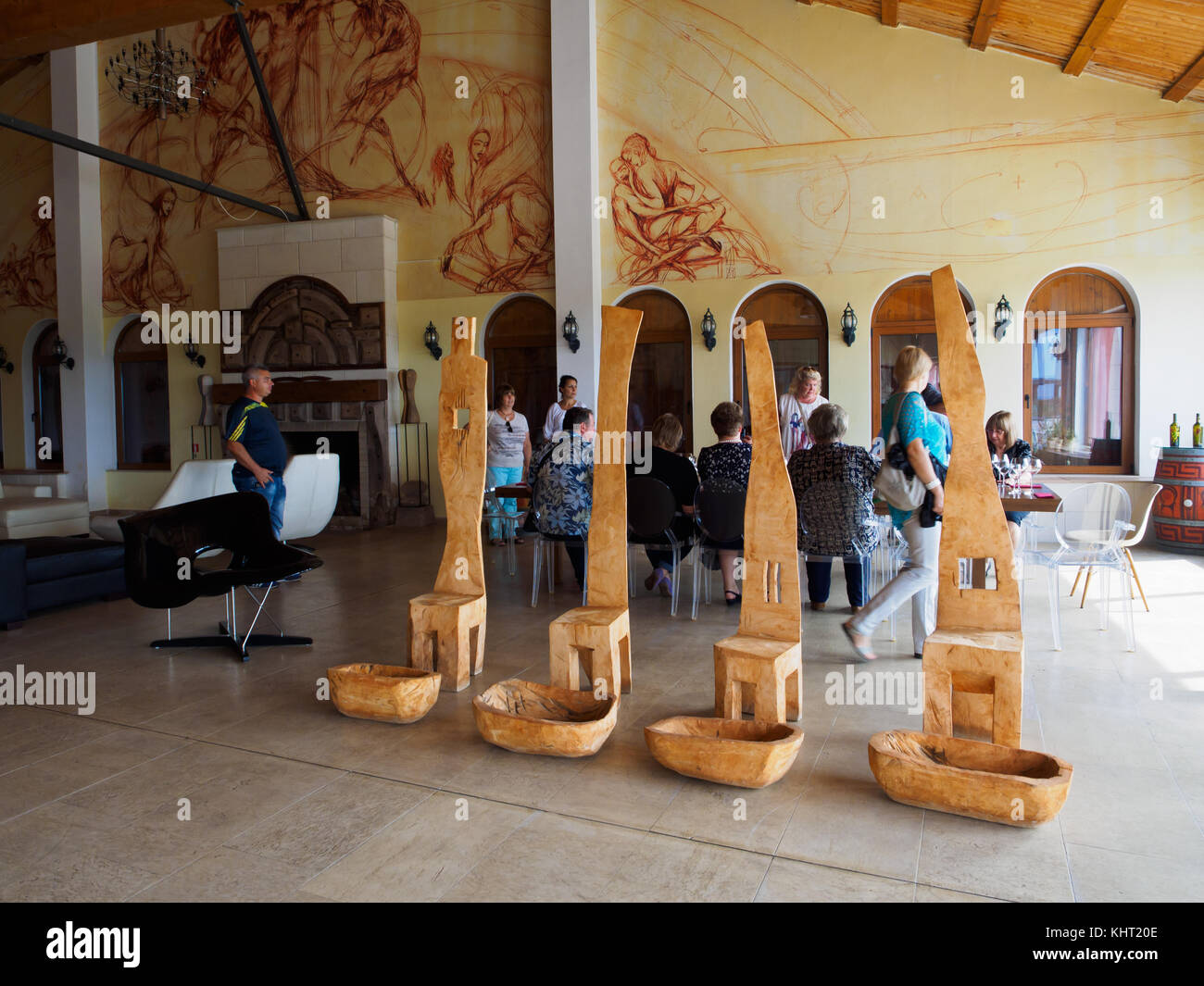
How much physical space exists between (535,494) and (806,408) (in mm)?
2096

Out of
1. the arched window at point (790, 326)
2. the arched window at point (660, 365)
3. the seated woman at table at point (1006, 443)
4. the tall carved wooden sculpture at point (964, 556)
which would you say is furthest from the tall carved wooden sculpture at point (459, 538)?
the arched window at point (790, 326)

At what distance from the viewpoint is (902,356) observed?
3.88m

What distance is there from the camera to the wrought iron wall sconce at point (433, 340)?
9586mm

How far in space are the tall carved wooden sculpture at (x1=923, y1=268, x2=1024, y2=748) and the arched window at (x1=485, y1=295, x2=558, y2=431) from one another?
6.49 meters

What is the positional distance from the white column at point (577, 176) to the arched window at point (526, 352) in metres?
0.45

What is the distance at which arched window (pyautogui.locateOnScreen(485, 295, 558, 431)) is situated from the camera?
9391 millimetres

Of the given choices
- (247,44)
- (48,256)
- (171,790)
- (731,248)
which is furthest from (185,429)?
(171,790)

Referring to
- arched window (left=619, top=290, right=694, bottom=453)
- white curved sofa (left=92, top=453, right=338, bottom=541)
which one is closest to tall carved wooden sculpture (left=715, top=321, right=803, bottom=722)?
white curved sofa (left=92, top=453, right=338, bottom=541)

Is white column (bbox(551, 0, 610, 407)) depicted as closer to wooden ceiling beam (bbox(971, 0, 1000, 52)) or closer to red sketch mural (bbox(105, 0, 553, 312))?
red sketch mural (bbox(105, 0, 553, 312))

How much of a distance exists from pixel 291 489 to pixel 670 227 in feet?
14.6

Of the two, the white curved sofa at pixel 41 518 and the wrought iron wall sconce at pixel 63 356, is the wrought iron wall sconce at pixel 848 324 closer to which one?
the white curved sofa at pixel 41 518

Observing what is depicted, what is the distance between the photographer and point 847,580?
5.21 metres

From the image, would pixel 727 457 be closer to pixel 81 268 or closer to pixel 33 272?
pixel 81 268

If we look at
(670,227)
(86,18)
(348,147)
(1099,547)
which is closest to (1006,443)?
(1099,547)
